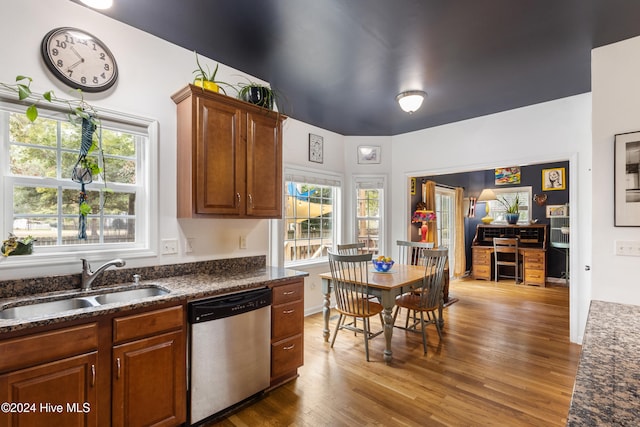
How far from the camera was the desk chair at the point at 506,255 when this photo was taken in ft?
20.9

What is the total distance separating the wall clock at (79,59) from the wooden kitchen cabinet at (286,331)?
1.87 m

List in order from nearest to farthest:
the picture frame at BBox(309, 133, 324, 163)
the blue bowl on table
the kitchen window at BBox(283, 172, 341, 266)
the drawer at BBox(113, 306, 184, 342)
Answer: the drawer at BBox(113, 306, 184, 342) → the blue bowl on table → the kitchen window at BBox(283, 172, 341, 266) → the picture frame at BBox(309, 133, 324, 163)

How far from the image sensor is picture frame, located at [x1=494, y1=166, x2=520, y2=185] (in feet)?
22.8

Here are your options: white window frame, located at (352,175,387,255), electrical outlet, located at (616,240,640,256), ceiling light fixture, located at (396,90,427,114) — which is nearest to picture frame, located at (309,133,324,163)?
white window frame, located at (352,175,387,255)

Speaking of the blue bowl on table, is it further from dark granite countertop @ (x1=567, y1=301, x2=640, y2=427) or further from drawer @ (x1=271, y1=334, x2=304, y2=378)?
dark granite countertop @ (x1=567, y1=301, x2=640, y2=427)

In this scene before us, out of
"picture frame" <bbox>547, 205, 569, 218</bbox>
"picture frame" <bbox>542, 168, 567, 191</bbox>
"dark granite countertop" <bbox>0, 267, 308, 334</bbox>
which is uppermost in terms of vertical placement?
"picture frame" <bbox>542, 168, 567, 191</bbox>

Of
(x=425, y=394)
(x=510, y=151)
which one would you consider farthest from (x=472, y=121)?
(x=425, y=394)

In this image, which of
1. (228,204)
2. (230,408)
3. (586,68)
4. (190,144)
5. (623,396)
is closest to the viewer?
(623,396)

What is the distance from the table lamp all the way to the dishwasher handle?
11.6 feet

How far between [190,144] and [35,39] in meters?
1.02

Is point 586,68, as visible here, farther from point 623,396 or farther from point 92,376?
point 92,376

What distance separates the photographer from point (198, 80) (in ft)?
7.69

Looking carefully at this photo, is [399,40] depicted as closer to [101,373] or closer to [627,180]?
[627,180]

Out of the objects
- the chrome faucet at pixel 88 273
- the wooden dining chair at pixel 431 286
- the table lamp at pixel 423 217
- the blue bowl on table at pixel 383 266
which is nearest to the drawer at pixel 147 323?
the chrome faucet at pixel 88 273
